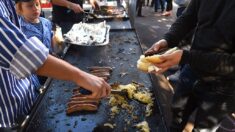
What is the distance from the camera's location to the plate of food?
11.8 ft

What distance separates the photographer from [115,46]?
12.5 feet

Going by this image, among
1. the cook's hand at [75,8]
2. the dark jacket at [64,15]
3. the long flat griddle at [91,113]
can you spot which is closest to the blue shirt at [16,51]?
the long flat griddle at [91,113]

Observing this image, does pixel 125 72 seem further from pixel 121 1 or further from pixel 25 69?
pixel 121 1

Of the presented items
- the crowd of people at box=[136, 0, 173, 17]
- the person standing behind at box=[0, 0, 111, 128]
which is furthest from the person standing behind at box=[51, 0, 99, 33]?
the crowd of people at box=[136, 0, 173, 17]

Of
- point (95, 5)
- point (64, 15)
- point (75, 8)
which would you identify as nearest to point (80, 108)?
point (75, 8)

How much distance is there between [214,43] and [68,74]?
4.34 ft

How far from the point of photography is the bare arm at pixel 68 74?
138 cm

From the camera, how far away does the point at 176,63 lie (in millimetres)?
2156

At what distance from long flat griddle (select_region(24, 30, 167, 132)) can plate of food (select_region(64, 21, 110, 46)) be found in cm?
13

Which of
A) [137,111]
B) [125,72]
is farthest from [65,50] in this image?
[137,111]

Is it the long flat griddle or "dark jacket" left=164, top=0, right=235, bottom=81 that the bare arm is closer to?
the long flat griddle

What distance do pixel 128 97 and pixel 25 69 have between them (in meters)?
1.30

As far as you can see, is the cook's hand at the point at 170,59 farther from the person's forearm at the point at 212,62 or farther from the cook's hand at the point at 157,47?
the cook's hand at the point at 157,47

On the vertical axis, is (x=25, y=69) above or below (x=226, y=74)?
above
